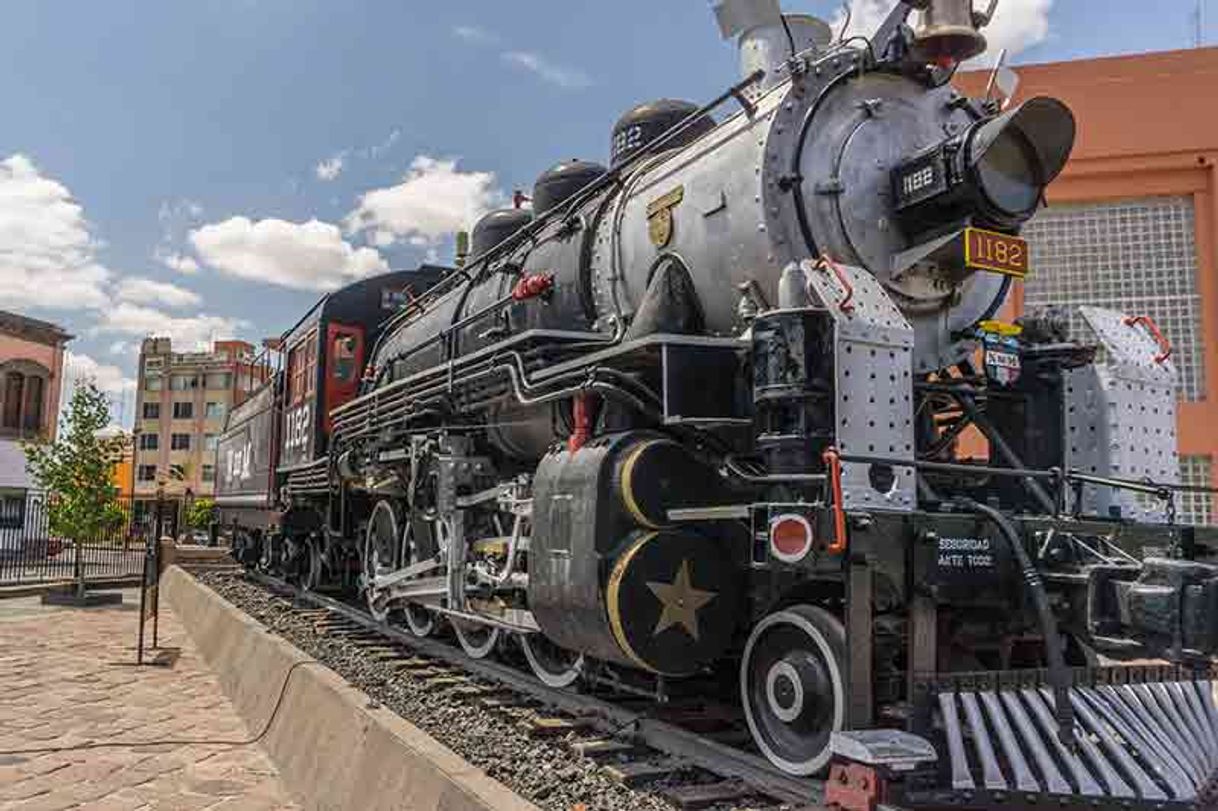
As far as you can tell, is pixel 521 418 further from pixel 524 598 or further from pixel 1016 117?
pixel 1016 117

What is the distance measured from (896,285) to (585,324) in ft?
6.84

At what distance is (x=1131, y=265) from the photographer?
10.6 m

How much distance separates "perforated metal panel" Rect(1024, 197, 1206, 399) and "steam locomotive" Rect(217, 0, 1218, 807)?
580 centimetres

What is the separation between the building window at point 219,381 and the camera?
68375mm

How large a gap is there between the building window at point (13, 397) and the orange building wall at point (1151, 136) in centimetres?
3088

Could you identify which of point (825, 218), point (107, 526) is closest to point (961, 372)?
point (825, 218)

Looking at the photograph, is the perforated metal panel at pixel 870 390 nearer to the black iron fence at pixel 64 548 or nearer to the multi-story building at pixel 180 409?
the black iron fence at pixel 64 548

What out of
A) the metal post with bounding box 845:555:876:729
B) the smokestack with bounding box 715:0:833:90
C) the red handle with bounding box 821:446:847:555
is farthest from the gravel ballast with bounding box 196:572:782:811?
the smokestack with bounding box 715:0:833:90

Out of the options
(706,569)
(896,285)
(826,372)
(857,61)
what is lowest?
(706,569)

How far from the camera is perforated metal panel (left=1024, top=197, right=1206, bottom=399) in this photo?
10381 millimetres

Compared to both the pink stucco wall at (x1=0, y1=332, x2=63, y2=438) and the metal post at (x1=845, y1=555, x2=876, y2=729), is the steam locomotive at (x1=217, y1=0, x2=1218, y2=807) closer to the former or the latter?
the metal post at (x1=845, y1=555, x2=876, y2=729)

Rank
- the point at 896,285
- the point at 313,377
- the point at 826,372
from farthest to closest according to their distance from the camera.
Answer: the point at 313,377
the point at 896,285
the point at 826,372

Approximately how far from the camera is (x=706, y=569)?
4453 mm

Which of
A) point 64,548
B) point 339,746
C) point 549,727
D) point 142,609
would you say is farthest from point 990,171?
point 64,548
